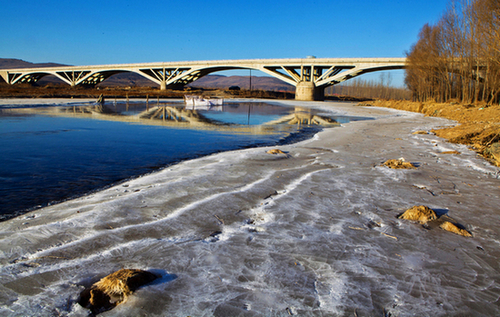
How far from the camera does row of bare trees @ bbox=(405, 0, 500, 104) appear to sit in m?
22.8

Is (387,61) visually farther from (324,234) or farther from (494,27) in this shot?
(324,234)

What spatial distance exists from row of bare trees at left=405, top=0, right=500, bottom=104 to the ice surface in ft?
75.1

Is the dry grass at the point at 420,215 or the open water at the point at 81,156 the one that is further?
the open water at the point at 81,156

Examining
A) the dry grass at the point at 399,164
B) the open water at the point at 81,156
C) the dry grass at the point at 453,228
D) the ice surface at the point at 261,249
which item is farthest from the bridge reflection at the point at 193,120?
the dry grass at the point at 453,228

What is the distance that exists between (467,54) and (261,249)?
3743 centimetres

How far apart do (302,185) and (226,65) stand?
7079cm

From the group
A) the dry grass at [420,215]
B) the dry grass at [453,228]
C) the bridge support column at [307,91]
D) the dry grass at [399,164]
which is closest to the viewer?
the dry grass at [453,228]

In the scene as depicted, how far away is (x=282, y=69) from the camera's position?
7131 cm

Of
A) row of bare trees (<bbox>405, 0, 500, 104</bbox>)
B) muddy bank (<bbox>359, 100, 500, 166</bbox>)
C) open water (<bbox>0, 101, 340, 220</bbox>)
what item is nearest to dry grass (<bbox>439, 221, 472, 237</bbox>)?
muddy bank (<bbox>359, 100, 500, 166</bbox>)

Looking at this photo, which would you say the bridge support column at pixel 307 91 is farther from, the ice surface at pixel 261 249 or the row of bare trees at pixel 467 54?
the ice surface at pixel 261 249

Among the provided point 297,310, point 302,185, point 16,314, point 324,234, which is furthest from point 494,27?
point 16,314

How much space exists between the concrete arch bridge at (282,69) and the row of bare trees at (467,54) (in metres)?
12.8

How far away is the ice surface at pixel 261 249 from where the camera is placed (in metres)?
2.30

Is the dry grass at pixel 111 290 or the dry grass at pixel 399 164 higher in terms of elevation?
the dry grass at pixel 399 164
